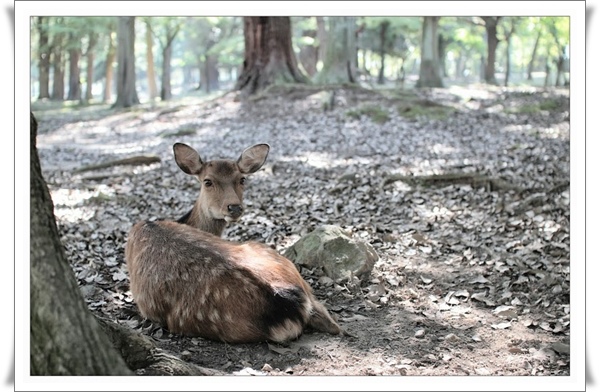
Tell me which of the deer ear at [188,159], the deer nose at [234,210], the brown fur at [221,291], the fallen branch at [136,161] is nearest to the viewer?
the brown fur at [221,291]

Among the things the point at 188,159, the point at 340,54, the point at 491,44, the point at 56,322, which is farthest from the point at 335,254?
the point at 491,44

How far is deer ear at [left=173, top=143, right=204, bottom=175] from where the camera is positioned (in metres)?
6.18

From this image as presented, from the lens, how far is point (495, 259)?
691cm

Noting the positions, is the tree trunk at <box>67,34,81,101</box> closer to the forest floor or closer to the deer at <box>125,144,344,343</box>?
the forest floor

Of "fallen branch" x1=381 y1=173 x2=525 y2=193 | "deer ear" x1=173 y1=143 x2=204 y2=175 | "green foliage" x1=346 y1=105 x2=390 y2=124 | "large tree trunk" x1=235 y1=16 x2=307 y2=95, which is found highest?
"large tree trunk" x1=235 y1=16 x2=307 y2=95

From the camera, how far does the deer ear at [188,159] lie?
243 inches

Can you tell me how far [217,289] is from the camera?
4621 millimetres

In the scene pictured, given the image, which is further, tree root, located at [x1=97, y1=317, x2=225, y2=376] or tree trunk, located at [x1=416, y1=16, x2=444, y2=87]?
tree trunk, located at [x1=416, y1=16, x2=444, y2=87]

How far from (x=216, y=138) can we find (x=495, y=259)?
1038cm

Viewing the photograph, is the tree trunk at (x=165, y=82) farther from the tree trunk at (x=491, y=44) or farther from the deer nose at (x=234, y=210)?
the deer nose at (x=234, y=210)

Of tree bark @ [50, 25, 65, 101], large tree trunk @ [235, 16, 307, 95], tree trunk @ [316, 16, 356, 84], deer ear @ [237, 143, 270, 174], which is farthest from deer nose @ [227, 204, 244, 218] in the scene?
tree bark @ [50, 25, 65, 101]

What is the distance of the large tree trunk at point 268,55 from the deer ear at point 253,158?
1408 cm

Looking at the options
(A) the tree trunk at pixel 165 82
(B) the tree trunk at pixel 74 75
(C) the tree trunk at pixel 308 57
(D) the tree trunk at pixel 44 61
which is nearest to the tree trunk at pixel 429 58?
(C) the tree trunk at pixel 308 57

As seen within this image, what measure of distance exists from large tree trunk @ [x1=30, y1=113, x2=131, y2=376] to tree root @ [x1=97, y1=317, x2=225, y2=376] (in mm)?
730
